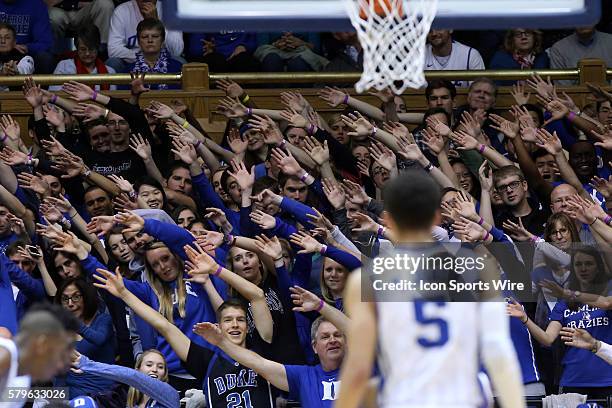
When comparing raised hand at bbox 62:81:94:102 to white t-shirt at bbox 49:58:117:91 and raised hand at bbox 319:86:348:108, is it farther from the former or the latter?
raised hand at bbox 319:86:348:108

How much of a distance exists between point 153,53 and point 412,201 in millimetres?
6950

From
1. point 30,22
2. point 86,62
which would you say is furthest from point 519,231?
point 30,22

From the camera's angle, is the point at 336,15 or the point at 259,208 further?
the point at 259,208

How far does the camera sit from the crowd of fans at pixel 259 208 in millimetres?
8523

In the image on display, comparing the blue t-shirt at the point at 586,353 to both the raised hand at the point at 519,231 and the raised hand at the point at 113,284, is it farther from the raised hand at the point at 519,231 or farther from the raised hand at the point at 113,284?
the raised hand at the point at 113,284

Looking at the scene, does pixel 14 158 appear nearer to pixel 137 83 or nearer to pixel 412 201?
pixel 137 83

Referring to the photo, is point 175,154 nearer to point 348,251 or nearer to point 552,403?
point 348,251

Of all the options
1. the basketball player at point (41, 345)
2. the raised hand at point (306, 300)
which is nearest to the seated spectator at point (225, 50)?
the raised hand at point (306, 300)

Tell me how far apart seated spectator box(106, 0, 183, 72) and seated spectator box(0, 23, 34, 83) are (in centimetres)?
71

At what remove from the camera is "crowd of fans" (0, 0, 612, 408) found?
8.52m

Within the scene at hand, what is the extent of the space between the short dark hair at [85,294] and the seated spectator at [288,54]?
350 cm

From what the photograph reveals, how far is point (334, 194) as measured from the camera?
959cm

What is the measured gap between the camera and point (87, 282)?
8953 mm

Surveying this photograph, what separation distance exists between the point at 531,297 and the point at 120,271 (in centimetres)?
281
